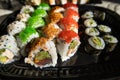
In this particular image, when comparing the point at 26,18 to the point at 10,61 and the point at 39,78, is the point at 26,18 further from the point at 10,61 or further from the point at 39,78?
the point at 39,78

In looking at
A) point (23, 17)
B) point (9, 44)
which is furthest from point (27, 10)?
point (9, 44)

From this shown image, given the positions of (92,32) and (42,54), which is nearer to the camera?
(42,54)

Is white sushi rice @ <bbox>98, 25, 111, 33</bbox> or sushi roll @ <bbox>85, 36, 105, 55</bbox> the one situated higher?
white sushi rice @ <bbox>98, 25, 111, 33</bbox>

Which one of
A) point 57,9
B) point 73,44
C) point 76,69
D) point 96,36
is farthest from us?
point 57,9

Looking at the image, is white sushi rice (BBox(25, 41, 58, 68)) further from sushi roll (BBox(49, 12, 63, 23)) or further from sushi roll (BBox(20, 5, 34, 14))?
sushi roll (BBox(20, 5, 34, 14))

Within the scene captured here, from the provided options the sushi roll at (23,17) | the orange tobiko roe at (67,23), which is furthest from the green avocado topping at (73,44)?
the sushi roll at (23,17)

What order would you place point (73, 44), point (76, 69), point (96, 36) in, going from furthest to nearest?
point (96, 36) → point (73, 44) → point (76, 69)

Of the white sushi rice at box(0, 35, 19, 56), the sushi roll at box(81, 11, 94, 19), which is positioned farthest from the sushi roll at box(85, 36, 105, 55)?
the white sushi rice at box(0, 35, 19, 56)

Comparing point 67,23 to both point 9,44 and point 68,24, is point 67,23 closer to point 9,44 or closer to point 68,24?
point 68,24
